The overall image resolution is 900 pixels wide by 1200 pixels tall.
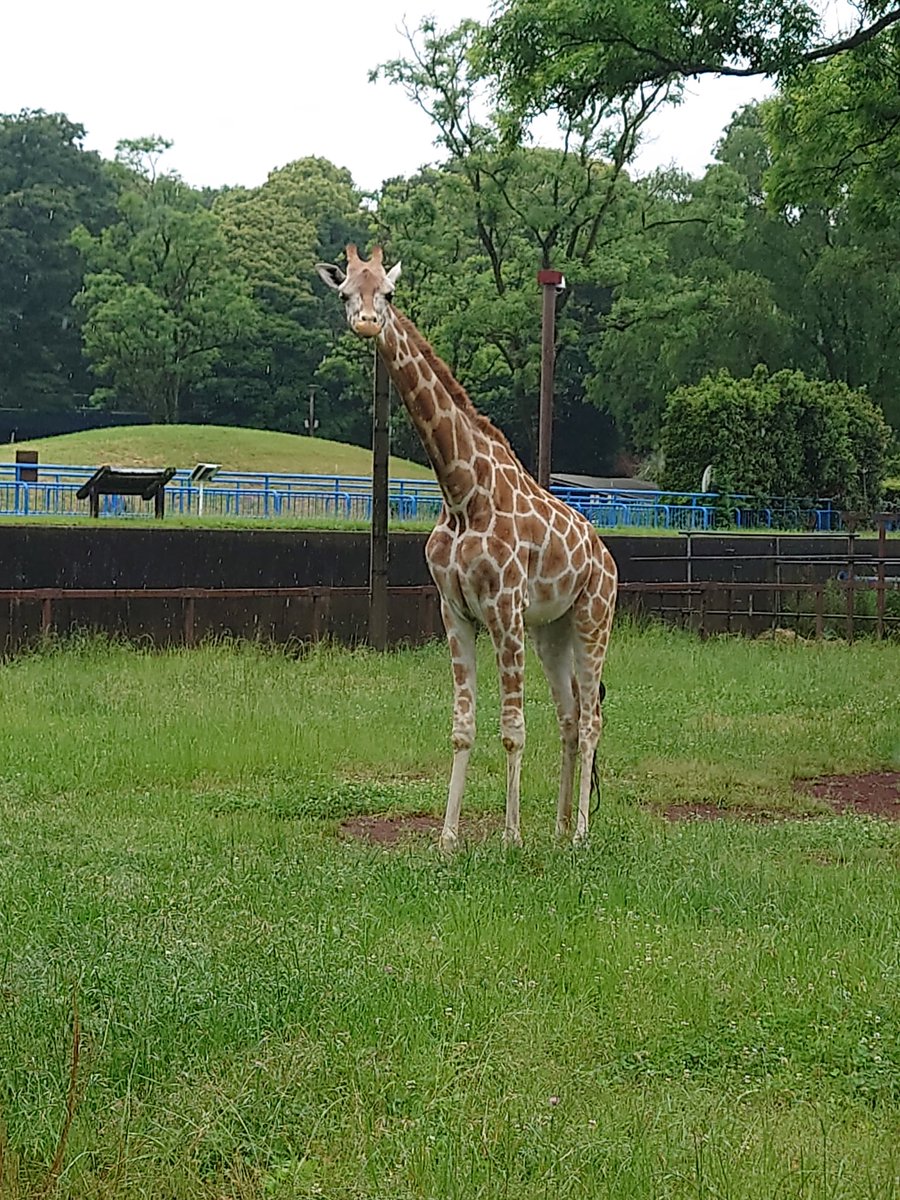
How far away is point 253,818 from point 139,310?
45.3 meters

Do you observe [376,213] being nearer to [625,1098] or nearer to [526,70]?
[526,70]

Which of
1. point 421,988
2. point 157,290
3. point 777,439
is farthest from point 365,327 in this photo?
point 157,290

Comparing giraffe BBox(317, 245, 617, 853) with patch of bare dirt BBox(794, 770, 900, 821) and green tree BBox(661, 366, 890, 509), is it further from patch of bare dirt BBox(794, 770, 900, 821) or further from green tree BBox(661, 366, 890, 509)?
green tree BBox(661, 366, 890, 509)

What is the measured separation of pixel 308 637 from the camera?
19359mm

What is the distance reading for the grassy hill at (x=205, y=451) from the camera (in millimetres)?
38781

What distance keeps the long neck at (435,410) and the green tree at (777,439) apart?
29.5 meters

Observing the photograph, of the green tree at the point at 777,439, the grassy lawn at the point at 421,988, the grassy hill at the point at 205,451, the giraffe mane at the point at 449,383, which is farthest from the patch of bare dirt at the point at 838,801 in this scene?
the grassy hill at the point at 205,451

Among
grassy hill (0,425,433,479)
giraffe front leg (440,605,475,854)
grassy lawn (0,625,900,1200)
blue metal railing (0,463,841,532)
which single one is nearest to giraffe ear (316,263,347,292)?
giraffe front leg (440,605,475,854)

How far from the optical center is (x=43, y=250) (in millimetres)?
57969

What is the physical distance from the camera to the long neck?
9.00 m

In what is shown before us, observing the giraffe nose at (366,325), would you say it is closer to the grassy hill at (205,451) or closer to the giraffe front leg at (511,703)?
the giraffe front leg at (511,703)

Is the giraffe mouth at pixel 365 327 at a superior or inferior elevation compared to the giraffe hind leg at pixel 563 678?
superior

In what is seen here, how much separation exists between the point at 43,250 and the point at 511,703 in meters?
53.3

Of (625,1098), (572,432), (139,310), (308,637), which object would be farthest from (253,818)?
(572,432)
